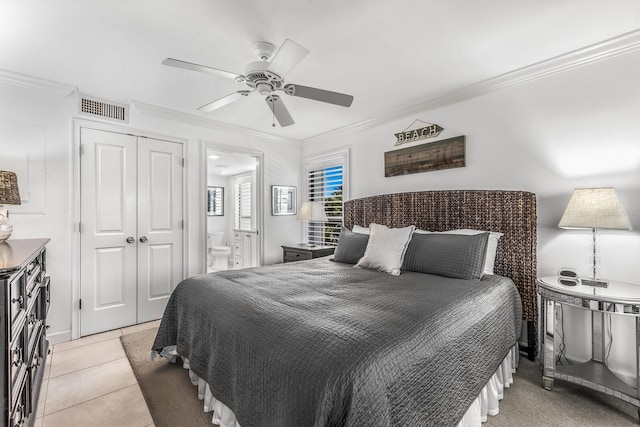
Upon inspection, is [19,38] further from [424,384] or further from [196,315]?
[424,384]

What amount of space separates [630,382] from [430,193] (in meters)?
2.02

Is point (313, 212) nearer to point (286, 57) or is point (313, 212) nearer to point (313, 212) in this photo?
point (313, 212)

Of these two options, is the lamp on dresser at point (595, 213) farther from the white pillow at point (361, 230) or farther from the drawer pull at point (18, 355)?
the drawer pull at point (18, 355)

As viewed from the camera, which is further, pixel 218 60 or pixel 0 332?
pixel 218 60

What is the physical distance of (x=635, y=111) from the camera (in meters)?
2.12

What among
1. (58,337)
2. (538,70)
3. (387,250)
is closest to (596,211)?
(538,70)

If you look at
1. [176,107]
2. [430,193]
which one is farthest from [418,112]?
[176,107]

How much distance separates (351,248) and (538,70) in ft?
7.27

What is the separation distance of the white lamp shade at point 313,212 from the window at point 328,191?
10.3 inches

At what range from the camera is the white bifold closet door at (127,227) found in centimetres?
311

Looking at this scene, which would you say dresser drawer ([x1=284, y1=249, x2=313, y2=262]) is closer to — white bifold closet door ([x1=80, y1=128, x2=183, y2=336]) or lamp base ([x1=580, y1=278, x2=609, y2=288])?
white bifold closet door ([x1=80, y1=128, x2=183, y2=336])

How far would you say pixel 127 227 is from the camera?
11.0ft

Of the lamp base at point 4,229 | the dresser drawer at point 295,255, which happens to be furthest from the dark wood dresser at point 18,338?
the dresser drawer at point 295,255

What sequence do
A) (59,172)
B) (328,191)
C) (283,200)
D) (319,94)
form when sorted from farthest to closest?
(283,200) → (328,191) → (59,172) → (319,94)
